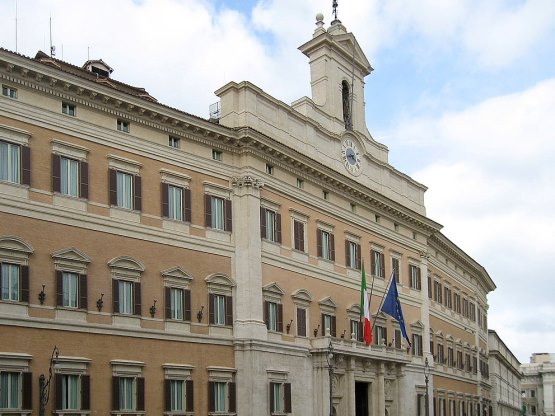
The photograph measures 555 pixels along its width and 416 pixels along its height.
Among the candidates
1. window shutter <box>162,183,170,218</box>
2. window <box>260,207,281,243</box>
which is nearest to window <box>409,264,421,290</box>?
window <box>260,207,281,243</box>

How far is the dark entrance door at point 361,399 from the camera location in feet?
151

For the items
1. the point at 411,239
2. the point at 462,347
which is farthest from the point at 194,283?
the point at 462,347

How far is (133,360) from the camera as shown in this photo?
3388 centimetres

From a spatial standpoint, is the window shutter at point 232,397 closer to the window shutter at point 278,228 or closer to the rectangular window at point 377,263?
the window shutter at point 278,228

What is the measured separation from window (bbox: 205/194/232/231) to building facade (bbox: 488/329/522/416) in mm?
49231

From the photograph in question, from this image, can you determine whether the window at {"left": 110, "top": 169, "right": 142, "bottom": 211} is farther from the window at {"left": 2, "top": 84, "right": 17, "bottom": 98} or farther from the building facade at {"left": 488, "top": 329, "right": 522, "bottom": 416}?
the building facade at {"left": 488, "top": 329, "right": 522, "bottom": 416}

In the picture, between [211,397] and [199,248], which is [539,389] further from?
[199,248]

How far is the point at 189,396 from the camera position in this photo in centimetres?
3578

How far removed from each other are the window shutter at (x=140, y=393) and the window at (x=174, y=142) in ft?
33.8

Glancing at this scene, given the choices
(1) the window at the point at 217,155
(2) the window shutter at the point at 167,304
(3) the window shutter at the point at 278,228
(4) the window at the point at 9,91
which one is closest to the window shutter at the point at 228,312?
(2) the window shutter at the point at 167,304

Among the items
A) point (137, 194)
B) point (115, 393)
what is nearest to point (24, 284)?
point (115, 393)

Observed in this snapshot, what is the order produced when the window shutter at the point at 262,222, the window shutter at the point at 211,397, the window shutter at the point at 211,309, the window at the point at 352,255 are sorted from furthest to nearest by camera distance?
the window at the point at 352,255 → the window shutter at the point at 262,222 → the window shutter at the point at 211,309 → the window shutter at the point at 211,397

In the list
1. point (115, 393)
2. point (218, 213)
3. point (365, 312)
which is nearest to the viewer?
Result: point (115, 393)

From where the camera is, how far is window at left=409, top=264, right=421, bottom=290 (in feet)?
181
